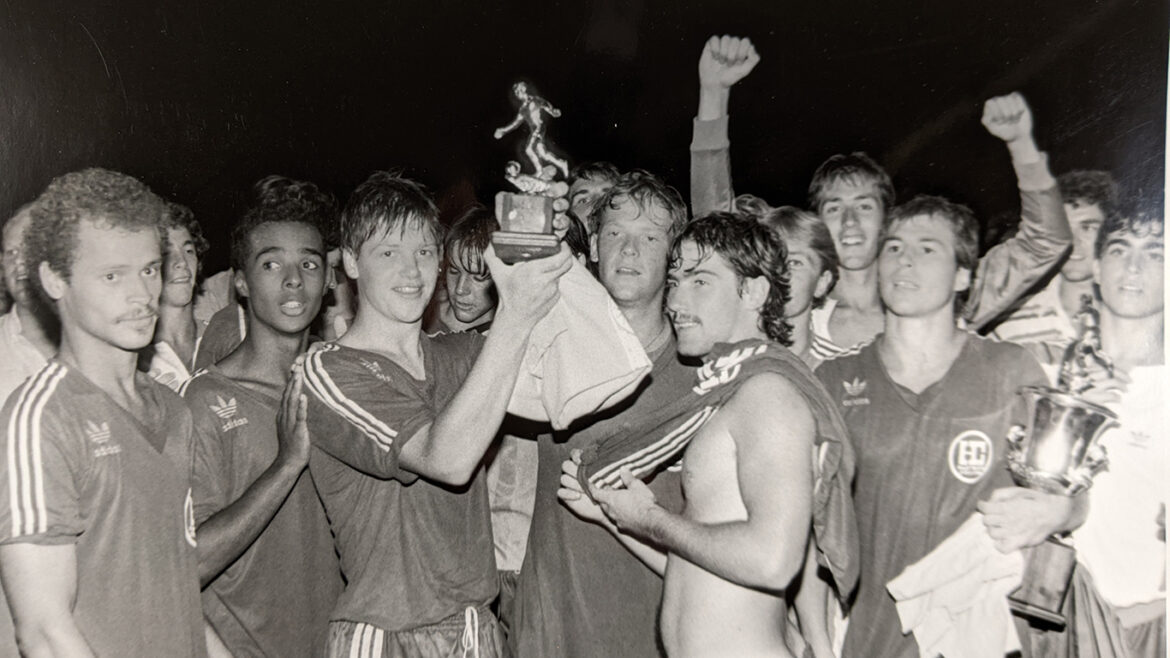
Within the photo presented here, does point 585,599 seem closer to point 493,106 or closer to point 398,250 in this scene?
point 398,250

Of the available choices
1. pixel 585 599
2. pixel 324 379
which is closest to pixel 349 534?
pixel 324 379

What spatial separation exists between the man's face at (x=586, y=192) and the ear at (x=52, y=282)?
4.50ft

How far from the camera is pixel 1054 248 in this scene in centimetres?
279

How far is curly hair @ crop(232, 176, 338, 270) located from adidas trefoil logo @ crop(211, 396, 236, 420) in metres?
0.37

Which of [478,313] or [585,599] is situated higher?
[478,313]

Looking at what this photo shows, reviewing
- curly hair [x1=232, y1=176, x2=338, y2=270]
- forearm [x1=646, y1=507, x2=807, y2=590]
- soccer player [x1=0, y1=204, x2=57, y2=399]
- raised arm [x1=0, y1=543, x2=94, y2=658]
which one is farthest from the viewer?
curly hair [x1=232, y1=176, x2=338, y2=270]

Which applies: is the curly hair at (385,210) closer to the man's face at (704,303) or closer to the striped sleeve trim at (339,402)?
the striped sleeve trim at (339,402)

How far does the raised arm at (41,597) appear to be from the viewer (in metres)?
2.48

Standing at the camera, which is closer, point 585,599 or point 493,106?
point 585,599

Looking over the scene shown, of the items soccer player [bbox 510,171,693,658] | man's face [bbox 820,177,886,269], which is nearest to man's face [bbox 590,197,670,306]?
soccer player [bbox 510,171,693,658]

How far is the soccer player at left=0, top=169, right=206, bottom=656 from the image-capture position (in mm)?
2500

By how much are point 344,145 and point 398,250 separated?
351mm

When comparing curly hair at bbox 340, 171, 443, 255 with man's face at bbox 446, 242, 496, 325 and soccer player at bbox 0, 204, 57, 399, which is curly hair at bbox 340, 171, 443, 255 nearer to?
man's face at bbox 446, 242, 496, 325

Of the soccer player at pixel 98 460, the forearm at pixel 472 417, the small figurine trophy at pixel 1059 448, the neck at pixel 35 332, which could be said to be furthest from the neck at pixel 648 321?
the neck at pixel 35 332
